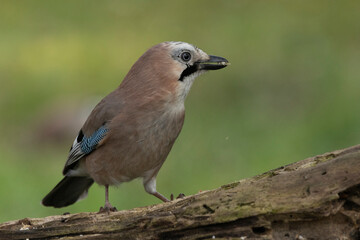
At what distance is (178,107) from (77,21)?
7010 mm

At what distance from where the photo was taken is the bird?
169 inches

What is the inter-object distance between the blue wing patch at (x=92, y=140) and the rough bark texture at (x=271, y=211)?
2.89 ft

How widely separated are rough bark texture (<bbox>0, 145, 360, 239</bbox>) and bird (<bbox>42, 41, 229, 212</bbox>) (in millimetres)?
625

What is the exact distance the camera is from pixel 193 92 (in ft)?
27.8

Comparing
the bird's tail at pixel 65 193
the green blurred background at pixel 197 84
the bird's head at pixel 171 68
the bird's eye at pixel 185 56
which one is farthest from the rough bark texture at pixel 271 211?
the green blurred background at pixel 197 84

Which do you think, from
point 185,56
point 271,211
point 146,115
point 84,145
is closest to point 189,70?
point 185,56

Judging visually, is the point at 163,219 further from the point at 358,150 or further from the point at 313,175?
the point at 358,150

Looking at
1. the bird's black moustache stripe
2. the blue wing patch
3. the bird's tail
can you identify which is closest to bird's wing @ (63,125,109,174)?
the blue wing patch

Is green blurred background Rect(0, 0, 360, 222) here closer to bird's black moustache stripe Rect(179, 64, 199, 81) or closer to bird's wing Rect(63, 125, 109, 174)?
bird's wing Rect(63, 125, 109, 174)

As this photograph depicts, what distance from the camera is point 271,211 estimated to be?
3.26 m

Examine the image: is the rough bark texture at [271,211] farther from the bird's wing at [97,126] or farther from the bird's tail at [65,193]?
the bird's tail at [65,193]

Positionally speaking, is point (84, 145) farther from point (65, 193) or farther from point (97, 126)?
point (65, 193)

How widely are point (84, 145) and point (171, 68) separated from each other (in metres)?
0.82

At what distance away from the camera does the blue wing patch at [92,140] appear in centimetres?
452
